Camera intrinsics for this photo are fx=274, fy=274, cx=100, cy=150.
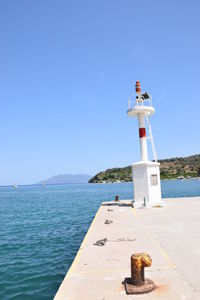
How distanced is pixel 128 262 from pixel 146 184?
14629mm

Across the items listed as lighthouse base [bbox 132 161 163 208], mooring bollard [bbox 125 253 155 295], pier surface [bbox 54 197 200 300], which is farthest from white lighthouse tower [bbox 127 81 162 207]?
mooring bollard [bbox 125 253 155 295]

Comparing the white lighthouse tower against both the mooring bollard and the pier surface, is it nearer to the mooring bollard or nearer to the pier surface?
the pier surface

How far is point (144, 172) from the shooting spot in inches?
889

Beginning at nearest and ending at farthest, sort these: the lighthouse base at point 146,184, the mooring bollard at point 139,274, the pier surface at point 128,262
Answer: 1. the pier surface at point 128,262
2. the mooring bollard at point 139,274
3. the lighthouse base at point 146,184

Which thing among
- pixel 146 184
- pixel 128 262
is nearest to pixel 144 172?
pixel 146 184

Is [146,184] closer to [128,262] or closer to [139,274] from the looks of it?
[128,262]

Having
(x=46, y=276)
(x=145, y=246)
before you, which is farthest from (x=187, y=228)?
(x=46, y=276)

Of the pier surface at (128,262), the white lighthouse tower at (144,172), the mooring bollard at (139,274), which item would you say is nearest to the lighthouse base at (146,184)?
the white lighthouse tower at (144,172)

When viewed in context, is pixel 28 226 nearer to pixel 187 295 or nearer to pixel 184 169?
pixel 187 295

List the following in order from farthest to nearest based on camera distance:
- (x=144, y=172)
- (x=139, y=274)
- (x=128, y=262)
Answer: (x=144, y=172) → (x=128, y=262) → (x=139, y=274)

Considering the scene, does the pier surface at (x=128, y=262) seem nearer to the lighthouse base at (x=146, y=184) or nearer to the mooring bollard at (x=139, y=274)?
the mooring bollard at (x=139, y=274)

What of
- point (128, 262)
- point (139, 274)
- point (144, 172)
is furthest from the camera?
point (144, 172)

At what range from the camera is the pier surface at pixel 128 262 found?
6.24 meters

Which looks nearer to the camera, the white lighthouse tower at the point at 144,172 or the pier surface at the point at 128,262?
the pier surface at the point at 128,262
